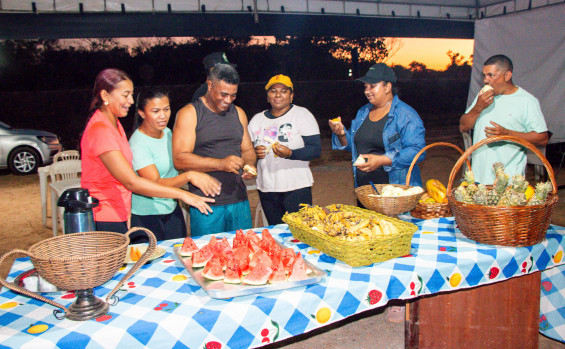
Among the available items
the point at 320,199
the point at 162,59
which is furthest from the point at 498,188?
the point at 162,59

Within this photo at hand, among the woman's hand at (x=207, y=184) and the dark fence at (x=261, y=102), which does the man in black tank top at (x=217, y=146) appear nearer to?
the woman's hand at (x=207, y=184)

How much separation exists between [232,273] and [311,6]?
18.4 feet

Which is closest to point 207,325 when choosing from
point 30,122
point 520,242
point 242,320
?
point 242,320

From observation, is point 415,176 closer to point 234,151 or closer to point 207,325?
point 234,151

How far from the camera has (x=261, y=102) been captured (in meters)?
24.2

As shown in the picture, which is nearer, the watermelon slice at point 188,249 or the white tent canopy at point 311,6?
the watermelon slice at point 188,249

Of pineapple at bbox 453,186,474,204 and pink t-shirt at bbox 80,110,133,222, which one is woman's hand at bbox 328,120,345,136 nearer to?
pineapple at bbox 453,186,474,204

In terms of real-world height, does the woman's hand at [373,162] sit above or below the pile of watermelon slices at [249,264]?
above

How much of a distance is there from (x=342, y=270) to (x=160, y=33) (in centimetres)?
511

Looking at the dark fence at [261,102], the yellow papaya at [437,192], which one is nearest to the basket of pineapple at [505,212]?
the yellow papaya at [437,192]

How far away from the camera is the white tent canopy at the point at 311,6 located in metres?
5.28

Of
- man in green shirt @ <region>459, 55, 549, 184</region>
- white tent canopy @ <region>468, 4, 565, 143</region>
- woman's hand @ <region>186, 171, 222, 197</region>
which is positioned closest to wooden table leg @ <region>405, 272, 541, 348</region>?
woman's hand @ <region>186, 171, 222, 197</region>

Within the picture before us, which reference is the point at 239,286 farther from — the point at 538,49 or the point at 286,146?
the point at 538,49

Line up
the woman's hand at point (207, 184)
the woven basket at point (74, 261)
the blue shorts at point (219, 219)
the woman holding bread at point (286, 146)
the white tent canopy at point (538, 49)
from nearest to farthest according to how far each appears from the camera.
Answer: the woven basket at point (74, 261) < the woman's hand at point (207, 184) < the blue shorts at point (219, 219) < the woman holding bread at point (286, 146) < the white tent canopy at point (538, 49)
